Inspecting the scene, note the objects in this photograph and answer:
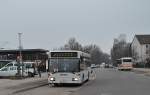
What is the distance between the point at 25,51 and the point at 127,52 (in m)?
123

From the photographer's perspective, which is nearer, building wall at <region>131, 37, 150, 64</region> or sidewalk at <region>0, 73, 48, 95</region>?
sidewalk at <region>0, 73, 48, 95</region>

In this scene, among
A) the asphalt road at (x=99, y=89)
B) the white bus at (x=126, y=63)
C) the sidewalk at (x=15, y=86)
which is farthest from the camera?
the white bus at (x=126, y=63)

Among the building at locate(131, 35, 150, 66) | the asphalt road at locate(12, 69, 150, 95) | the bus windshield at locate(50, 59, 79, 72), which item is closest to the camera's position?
the asphalt road at locate(12, 69, 150, 95)

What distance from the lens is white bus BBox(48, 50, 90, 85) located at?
30391 mm

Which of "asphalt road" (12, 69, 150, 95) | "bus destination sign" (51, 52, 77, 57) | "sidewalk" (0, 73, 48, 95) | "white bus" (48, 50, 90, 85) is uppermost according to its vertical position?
"bus destination sign" (51, 52, 77, 57)

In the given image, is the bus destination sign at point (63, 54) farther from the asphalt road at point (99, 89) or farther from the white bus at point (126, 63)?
the white bus at point (126, 63)

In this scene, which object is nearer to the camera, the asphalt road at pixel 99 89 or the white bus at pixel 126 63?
the asphalt road at pixel 99 89

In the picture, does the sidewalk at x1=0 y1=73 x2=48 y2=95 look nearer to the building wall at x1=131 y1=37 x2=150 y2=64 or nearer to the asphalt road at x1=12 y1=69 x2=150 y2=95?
the asphalt road at x1=12 y1=69 x2=150 y2=95

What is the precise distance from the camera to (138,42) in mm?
163250

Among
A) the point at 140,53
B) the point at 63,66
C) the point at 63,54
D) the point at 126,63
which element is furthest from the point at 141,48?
the point at 63,66

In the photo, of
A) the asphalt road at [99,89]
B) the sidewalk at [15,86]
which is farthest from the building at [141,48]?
the asphalt road at [99,89]

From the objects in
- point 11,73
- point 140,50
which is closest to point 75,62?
point 11,73

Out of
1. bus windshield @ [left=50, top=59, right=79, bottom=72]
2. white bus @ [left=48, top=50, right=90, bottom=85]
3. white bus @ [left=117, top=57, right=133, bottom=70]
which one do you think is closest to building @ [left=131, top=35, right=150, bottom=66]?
white bus @ [left=117, top=57, right=133, bottom=70]

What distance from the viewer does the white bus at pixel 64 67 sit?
30.4 m
